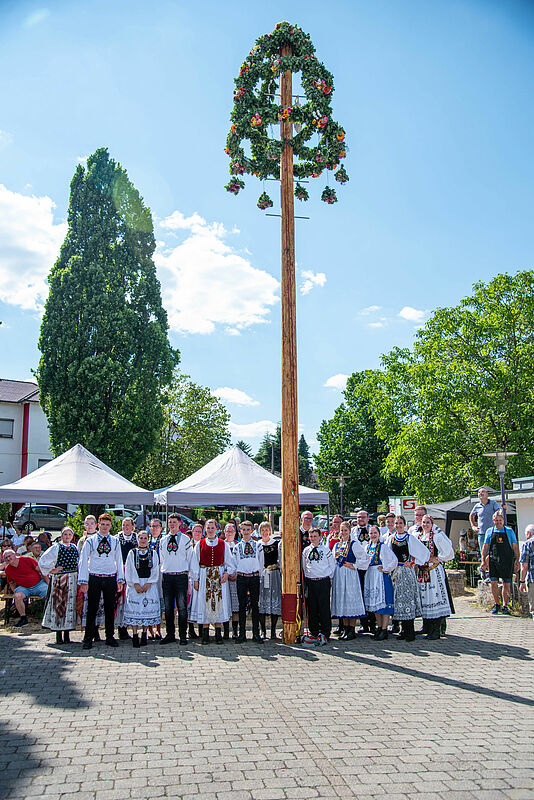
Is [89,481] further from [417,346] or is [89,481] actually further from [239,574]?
[417,346]

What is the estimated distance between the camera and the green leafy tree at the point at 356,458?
48.7 m

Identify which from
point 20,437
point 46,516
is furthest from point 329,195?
point 20,437

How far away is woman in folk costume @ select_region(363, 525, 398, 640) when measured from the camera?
1006 centimetres

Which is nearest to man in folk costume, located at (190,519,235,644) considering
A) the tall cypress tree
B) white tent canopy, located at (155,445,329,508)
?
white tent canopy, located at (155,445,329,508)

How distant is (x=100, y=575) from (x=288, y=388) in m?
4.02

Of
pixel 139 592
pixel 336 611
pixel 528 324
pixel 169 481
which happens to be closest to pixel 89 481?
pixel 139 592

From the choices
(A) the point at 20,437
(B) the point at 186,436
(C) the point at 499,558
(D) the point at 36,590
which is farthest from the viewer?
(B) the point at 186,436

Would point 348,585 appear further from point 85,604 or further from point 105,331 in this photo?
point 105,331

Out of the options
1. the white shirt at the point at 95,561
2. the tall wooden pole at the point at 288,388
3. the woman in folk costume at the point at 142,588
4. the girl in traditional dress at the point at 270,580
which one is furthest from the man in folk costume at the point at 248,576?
the white shirt at the point at 95,561

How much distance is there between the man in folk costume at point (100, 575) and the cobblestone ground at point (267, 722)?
1.53ft

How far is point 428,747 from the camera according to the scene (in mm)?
5195

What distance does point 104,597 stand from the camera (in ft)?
31.8

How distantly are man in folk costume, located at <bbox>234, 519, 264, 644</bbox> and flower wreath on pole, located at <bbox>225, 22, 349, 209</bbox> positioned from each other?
5615 mm

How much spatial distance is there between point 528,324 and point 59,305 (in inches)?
782
